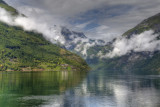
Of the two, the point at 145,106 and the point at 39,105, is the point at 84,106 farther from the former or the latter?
the point at 145,106

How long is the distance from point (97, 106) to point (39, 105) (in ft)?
91.0

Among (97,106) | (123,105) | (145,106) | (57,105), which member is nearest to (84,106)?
(97,106)

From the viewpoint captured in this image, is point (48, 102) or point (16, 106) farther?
point (48, 102)

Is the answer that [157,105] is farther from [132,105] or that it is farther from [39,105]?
[39,105]

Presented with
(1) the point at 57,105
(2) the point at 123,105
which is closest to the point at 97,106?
(2) the point at 123,105

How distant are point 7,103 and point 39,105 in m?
17.2

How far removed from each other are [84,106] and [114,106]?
1450cm

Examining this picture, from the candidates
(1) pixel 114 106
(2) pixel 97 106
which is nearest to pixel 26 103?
(2) pixel 97 106

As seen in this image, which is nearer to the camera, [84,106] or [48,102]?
[84,106]

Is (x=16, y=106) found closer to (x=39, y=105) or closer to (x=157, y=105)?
(x=39, y=105)

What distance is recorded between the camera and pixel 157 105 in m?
93.4

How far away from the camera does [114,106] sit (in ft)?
305

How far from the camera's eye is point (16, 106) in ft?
296

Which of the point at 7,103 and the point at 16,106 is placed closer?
the point at 16,106
